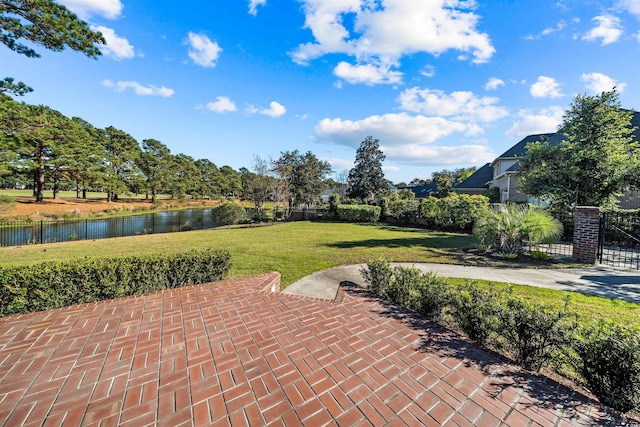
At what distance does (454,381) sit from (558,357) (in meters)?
1.10

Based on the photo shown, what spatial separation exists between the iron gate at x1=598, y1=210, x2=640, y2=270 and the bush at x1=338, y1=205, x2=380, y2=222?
11941mm

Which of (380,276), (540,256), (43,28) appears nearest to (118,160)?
(43,28)

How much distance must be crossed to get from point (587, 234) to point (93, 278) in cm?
1167

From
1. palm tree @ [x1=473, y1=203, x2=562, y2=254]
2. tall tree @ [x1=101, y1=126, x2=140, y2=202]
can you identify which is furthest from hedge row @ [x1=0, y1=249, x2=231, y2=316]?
tall tree @ [x1=101, y1=126, x2=140, y2=202]

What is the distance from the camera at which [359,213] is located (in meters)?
20.0

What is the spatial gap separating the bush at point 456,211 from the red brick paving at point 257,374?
1237 centimetres

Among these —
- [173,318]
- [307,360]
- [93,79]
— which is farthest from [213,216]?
[307,360]

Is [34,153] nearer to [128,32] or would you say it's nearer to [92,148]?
[92,148]

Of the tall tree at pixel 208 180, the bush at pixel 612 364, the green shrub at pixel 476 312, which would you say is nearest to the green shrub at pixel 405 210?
the green shrub at pixel 476 312

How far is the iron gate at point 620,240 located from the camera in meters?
7.40

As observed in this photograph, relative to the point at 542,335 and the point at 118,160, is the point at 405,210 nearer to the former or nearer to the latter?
the point at 542,335

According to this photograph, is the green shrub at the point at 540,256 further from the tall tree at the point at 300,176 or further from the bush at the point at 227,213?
the tall tree at the point at 300,176

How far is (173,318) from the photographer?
328 cm

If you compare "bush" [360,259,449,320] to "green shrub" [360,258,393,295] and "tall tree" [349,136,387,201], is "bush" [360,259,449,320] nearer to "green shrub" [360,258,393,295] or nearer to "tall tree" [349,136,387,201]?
"green shrub" [360,258,393,295]
